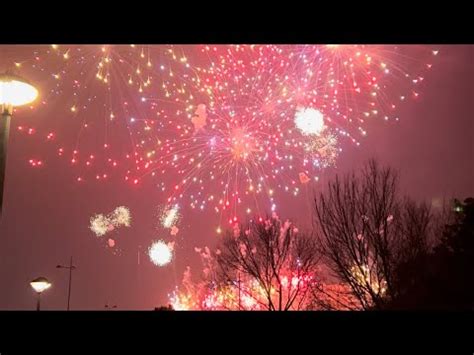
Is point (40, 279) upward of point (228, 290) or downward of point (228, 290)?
downward
